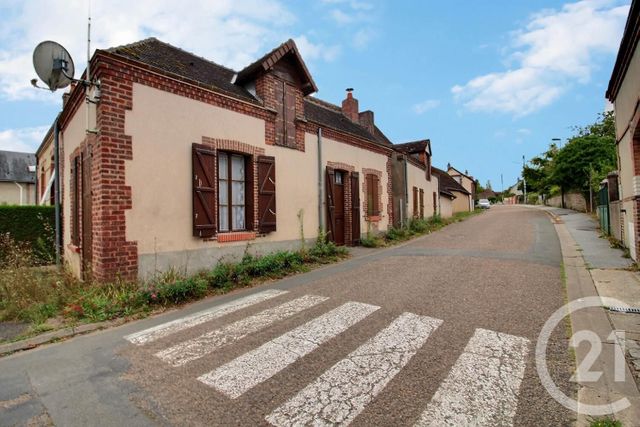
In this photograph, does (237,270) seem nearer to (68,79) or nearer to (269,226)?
(269,226)

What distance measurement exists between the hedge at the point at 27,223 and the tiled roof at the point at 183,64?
7597mm

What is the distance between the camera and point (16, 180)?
Result: 2678cm

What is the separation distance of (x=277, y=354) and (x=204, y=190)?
14.1ft

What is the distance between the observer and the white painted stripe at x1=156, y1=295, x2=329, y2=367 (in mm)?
3428

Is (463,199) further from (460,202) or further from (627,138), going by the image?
(627,138)

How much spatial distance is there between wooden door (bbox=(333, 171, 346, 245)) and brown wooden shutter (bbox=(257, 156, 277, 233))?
2862 millimetres

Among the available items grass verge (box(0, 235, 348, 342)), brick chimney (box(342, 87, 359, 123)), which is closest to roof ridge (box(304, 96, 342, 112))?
→ brick chimney (box(342, 87, 359, 123))

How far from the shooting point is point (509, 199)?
71188 mm

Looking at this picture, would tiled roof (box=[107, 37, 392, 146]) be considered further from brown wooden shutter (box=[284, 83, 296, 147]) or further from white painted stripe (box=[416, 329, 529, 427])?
white painted stripe (box=[416, 329, 529, 427])

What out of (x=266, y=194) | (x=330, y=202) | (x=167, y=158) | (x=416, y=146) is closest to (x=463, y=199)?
(x=416, y=146)

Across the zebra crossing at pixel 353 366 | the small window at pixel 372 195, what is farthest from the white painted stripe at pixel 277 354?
the small window at pixel 372 195

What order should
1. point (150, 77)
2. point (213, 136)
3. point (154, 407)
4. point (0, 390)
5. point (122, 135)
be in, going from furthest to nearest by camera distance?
1. point (213, 136)
2. point (150, 77)
3. point (122, 135)
4. point (0, 390)
5. point (154, 407)

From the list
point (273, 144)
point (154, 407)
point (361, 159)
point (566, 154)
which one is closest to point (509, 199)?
point (566, 154)

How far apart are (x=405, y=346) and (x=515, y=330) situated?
4.52 feet
